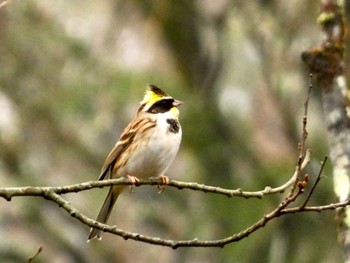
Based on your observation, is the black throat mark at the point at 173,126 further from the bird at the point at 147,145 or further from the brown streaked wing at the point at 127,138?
the brown streaked wing at the point at 127,138

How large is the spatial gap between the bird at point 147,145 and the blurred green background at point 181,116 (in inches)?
177

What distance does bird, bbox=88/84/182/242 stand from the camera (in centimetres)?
670

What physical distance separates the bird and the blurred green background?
14.8 ft

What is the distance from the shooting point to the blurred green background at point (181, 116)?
11.9m

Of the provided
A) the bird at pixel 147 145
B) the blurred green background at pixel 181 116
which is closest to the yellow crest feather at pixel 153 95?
the bird at pixel 147 145

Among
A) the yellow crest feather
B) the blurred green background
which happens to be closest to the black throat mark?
the yellow crest feather

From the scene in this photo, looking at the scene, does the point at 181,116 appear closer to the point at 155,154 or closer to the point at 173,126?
the point at 173,126

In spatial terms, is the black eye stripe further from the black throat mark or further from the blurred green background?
the blurred green background

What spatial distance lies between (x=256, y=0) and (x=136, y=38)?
3.71 meters

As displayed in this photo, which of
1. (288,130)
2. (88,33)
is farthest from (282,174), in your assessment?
(88,33)

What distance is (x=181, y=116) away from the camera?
12.3m

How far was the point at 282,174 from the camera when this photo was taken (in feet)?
38.4

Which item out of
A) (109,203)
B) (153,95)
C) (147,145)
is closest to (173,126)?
(147,145)

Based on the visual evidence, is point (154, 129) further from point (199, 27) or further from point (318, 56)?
point (199, 27)
